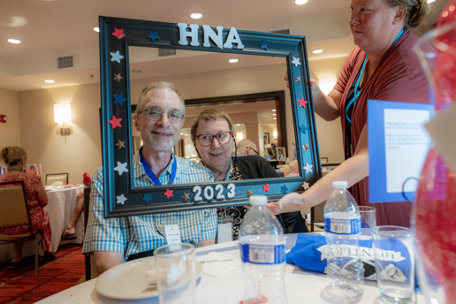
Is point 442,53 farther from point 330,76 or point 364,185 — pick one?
point 330,76

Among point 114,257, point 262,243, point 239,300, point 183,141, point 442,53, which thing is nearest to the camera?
point 442,53

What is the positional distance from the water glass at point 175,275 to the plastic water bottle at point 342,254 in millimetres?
354

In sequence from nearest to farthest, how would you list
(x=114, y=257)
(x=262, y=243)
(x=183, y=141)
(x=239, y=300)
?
(x=262, y=243) → (x=239, y=300) → (x=114, y=257) → (x=183, y=141)

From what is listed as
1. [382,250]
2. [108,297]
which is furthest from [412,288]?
[108,297]

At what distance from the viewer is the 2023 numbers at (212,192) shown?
1136 millimetres

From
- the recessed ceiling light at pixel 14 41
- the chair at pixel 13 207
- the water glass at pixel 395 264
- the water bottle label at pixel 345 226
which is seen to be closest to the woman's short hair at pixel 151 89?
the water bottle label at pixel 345 226

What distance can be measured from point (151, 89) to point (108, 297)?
788mm

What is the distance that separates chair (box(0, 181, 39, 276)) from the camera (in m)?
3.28

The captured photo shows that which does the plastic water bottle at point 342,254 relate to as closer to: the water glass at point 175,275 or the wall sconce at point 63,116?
the water glass at point 175,275

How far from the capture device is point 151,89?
122 cm

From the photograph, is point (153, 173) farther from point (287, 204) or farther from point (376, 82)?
point (376, 82)

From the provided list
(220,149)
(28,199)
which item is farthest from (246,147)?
(28,199)

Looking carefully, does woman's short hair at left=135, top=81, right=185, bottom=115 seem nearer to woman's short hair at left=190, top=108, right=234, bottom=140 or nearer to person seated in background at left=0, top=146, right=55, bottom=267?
woman's short hair at left=190, top=108, right=234, bottom=140

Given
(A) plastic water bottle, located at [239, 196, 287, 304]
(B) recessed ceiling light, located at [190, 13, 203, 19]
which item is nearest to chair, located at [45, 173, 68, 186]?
(B) recessed ceiling light, located at [190, 13, 203, 19]
